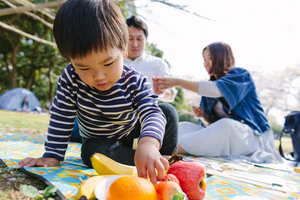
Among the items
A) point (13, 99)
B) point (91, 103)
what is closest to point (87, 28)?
point (91, 103)

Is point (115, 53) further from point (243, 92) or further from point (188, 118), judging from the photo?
point (188, 118)

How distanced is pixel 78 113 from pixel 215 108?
7.54 feet

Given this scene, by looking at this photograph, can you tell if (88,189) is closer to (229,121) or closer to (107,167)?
(107,167)

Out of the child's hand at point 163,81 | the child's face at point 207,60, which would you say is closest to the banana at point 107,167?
the child's hand at point 163,81

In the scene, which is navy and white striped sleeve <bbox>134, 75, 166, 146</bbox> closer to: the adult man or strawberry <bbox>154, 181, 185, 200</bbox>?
strawberry <bbox>154, 181, 185, 200</bbox>

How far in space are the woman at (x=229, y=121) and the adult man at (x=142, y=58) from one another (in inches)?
19.8

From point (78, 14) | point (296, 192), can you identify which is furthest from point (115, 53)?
point (296, 192)

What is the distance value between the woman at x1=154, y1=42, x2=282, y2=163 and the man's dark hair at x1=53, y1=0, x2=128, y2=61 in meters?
1.45

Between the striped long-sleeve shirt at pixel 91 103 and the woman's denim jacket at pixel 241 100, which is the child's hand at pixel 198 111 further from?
the striped long-sleeve shirt at pixel 91 103

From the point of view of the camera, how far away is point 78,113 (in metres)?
1.69

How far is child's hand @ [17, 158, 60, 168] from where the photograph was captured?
4.41 ft

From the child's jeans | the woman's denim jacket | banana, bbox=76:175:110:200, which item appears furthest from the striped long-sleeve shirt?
the woman's denim jacket

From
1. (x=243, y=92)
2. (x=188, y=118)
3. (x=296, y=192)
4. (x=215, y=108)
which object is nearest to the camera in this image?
(x=296, y=192)

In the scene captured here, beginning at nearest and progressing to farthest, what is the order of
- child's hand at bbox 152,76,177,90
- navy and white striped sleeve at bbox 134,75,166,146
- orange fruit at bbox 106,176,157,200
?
orange fruit at bbox 106,176,157,200
navy and white striped sleeve at bbox 134,75,166,146
child's hand at bbox 152,76,177,90
